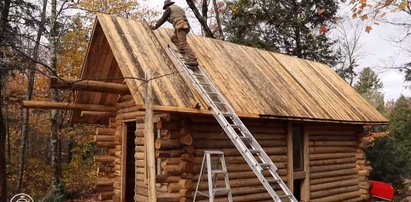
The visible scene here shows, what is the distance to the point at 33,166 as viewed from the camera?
22516mm

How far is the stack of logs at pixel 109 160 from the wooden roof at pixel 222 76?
995mm

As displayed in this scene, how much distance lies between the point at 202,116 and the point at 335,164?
6.72 metres

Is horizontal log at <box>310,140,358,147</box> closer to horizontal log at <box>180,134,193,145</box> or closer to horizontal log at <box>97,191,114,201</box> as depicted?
horizontal log at <box>180,134,193,145</box>

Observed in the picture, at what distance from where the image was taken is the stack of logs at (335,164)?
12.8 m

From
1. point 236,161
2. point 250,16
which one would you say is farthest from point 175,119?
point 250,16

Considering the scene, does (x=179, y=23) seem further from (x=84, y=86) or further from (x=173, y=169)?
(x=173, y=169)

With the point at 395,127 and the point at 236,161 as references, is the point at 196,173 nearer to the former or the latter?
the point at 236,161

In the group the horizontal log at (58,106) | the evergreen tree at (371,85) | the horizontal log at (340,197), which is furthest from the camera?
→ the evergreen tree at (371,85)

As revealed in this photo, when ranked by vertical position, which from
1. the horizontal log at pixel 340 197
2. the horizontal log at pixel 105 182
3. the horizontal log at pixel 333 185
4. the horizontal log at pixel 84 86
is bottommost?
the horizontal log at pixel 340 197

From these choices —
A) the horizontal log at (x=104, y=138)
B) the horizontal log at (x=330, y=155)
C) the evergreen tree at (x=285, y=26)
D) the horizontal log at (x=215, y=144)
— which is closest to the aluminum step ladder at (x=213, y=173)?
the horizontal log at (x=215, y=144)

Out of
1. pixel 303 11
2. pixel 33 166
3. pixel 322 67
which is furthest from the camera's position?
pixel 303 11

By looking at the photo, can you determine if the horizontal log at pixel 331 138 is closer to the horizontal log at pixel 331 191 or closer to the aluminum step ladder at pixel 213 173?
the horizontal log at pixel 331 191

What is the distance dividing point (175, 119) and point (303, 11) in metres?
17.9

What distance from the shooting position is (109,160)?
12672 millimetres
